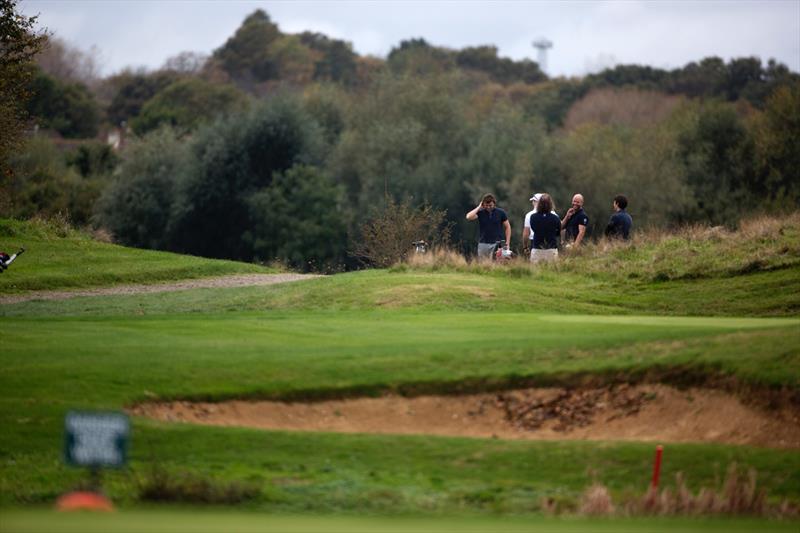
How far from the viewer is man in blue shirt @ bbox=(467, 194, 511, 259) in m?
28.4

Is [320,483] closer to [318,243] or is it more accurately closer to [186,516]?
[186,516]

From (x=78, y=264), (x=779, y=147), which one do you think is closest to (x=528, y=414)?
(x=78, y=264)

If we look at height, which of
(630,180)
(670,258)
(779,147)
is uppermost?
(779,147)

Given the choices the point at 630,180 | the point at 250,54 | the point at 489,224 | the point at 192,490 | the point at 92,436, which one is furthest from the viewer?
the point at 250,54

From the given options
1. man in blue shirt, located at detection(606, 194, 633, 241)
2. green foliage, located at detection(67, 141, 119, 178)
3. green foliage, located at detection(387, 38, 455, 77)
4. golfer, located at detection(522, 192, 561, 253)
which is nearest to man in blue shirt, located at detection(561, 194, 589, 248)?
golfer, located at detection(522, 192, 561, 253)

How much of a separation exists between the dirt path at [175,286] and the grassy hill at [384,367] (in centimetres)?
187

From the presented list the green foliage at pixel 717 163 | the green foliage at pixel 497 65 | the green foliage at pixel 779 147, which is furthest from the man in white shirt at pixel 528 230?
the green foliage at pixel 497 65

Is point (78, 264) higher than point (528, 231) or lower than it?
lower

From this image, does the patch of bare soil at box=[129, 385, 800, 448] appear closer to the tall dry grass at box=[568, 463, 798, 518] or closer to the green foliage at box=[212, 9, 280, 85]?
the tall dry grass at box=[568, 463, 798, 518]

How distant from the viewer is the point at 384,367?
17328 millimetres

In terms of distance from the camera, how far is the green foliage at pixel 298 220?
2574 inches

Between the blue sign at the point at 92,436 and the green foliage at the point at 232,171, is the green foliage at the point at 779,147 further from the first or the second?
the blue sign at the point at 92,436

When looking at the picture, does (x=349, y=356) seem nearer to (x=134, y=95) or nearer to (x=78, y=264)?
(x=78, y=264)

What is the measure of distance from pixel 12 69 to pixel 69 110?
76.2 m
